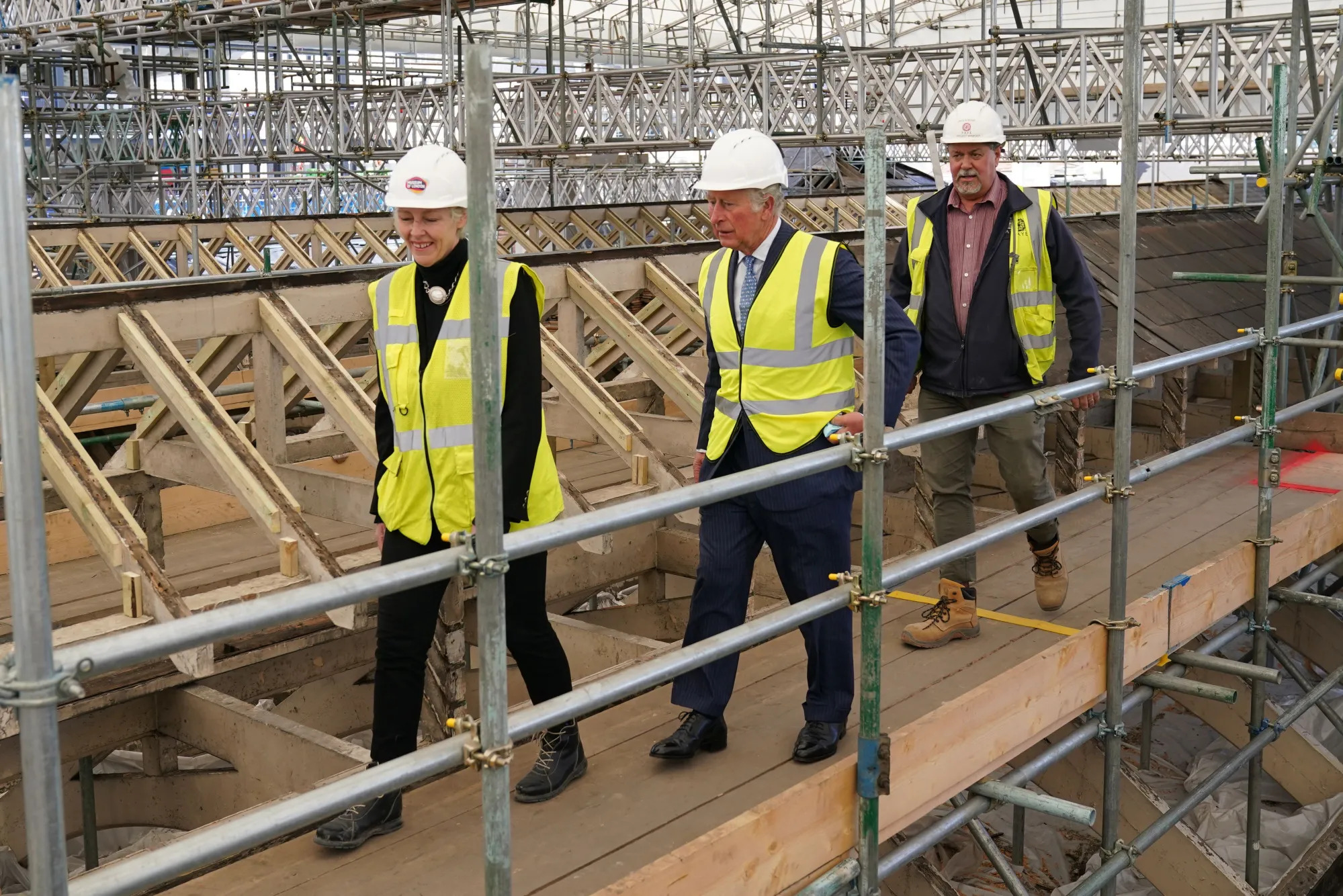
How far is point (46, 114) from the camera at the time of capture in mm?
22344

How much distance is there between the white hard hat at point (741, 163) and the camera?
12.0ft

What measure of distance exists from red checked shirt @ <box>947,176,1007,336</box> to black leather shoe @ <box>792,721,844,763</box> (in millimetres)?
1639

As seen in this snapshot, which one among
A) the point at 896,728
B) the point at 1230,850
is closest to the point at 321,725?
the point at 896,728

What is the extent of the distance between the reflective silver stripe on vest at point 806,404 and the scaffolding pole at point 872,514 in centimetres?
23

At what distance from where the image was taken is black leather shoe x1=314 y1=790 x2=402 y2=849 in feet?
11.3

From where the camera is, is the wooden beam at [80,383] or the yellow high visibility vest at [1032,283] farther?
the wooden beam at [80,383]

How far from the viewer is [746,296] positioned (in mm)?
3912

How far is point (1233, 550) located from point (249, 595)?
158 inches

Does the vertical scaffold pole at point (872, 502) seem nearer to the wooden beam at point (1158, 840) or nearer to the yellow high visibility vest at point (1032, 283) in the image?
the yellow high visibility vest at point (1032, 283)

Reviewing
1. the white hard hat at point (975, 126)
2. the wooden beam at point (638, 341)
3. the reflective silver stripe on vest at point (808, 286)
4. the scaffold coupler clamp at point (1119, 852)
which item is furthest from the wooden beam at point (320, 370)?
the scaffold coupler clamp at point (1119, 852)

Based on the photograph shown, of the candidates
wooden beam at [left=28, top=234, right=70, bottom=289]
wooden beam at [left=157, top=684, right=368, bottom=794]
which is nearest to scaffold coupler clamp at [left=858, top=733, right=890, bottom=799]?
wooden beam at [left=157, top=684, right=368, bottom=794]

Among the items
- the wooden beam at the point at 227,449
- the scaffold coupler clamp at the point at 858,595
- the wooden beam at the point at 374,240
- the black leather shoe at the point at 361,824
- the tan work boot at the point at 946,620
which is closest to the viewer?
the black leather shoe at the point at 361,824

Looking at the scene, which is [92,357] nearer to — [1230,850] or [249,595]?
[249,595]

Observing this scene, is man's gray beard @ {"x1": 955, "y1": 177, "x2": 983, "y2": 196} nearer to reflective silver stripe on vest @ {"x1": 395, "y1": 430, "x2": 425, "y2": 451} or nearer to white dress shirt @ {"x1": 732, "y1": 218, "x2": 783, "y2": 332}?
white dress shirt @ {"x1": 732, "y1": 218, "x2": 783, "y2": 332}
